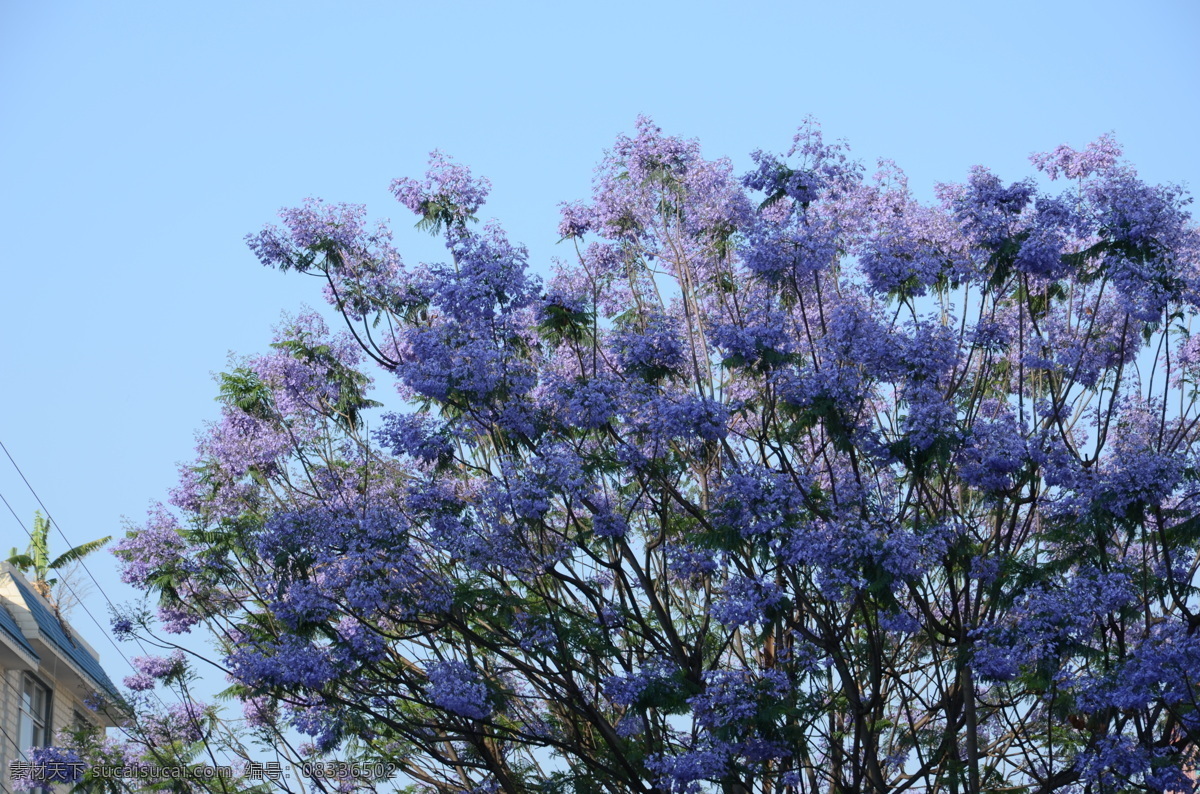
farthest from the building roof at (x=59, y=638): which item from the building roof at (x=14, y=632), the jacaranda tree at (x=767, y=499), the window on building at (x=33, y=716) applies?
the jacaranda tree at (x=767, y=499)

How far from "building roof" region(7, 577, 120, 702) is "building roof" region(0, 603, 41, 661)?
7 cm

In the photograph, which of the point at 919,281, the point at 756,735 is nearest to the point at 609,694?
the point at 756,735

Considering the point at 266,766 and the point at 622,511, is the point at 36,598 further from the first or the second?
the point at 622,511

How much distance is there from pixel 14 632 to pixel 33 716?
6.17 feet

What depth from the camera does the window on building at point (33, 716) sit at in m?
22.0

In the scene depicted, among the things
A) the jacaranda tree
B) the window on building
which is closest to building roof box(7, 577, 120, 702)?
the window on building

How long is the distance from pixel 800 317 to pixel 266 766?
346 inches

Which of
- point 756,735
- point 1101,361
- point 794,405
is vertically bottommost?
point 756,735

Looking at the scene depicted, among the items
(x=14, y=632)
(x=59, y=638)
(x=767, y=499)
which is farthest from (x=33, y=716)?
(x=767, y=499)

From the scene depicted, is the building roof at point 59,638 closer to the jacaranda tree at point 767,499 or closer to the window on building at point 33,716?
the window on building at point 33,716

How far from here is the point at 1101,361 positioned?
1395 cm

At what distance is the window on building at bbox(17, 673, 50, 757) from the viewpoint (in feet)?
72.1

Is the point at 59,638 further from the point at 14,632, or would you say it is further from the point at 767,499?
the point at 767,499

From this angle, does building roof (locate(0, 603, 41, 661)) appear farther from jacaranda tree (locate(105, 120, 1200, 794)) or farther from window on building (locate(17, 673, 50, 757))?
jacaranda tree (locate(105, 120, 1200, 794))
